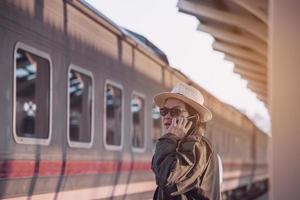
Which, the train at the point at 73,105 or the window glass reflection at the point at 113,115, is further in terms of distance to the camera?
the window glass reflection at the point at 113,115

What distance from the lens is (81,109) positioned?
256 inches

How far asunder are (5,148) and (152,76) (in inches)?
203

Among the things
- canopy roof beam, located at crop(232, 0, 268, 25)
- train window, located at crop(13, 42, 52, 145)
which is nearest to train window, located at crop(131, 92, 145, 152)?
canopy roof beam, located at crop(232, 0, 268, 25)

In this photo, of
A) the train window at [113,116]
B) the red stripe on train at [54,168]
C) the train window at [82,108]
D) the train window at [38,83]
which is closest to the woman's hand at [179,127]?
the red stripe on train at [54,168]

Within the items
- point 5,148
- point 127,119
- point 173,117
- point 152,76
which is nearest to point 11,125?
point 5,148

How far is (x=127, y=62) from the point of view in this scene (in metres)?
8.05

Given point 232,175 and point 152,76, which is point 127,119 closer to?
point 152,76

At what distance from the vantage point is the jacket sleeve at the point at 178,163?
269 cm

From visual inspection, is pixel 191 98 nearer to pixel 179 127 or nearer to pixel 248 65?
pixel 179 127

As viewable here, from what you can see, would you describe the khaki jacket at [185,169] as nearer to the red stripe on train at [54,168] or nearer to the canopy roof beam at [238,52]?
the red stripe on train at [54,168]

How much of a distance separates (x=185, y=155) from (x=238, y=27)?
10.6 meters

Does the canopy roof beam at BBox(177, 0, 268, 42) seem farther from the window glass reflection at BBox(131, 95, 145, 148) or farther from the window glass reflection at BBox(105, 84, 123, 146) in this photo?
the window glass reflection at BBox(105, 84, 123, 146)

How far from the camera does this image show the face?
2.94 metres

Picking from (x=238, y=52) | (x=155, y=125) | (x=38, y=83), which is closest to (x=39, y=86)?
(x=38, y=83)
